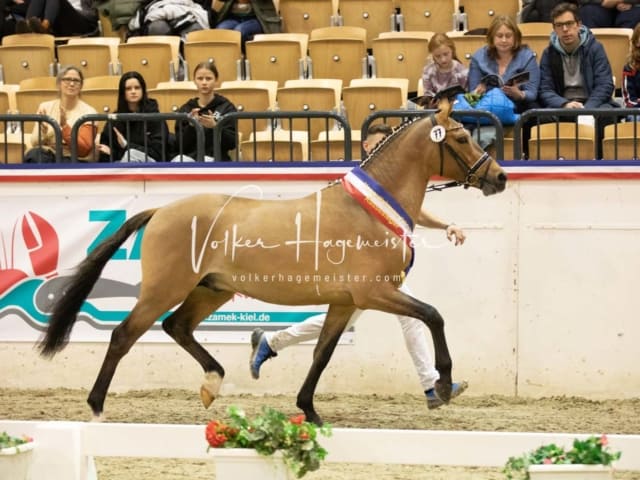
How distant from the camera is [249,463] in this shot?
6.74 m

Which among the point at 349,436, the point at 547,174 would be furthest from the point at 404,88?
the point at 349,436

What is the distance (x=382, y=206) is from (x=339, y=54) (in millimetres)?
4181

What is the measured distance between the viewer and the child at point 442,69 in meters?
11.6

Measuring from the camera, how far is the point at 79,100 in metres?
11.5

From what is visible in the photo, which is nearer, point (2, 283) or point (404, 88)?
point (2, 283)

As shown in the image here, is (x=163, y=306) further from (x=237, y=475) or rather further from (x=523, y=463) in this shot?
(x=523, y=463)

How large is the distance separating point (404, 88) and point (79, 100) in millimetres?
2595

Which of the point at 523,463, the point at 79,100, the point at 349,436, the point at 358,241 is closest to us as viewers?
the point at 523,463

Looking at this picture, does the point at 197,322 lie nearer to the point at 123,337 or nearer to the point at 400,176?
the point at 123,337

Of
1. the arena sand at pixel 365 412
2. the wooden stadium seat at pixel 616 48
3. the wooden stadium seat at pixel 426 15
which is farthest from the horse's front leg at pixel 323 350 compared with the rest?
the wooden stadium seat at pixel 426 15

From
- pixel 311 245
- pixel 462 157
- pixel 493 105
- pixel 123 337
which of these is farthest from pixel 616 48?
pixel 123 337

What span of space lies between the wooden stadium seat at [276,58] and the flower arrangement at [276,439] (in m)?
6.64

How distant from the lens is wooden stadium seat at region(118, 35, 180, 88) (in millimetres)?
13352

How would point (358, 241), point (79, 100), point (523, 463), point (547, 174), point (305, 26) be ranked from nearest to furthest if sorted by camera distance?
point (523, 463), point (358, 241), point (547, 174), point (79, 100), point (305, 26)
